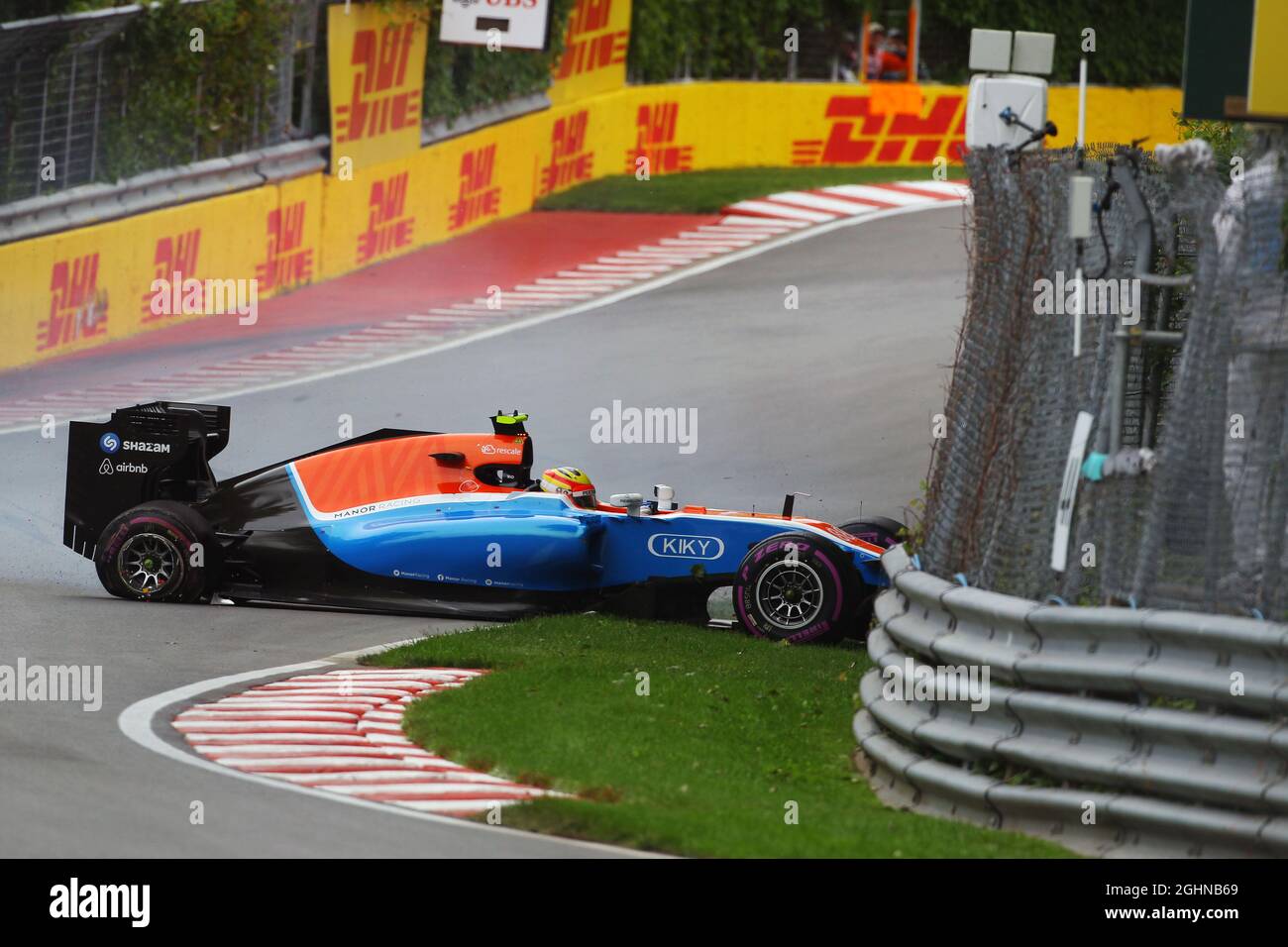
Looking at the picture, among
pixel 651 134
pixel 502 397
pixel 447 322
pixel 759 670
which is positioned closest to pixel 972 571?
pixel 759 670

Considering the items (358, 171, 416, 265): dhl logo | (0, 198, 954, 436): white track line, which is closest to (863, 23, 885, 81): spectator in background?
(0, 198, 954, 436): white track line

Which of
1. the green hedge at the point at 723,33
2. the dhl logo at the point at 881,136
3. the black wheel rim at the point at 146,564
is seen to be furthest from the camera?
the dhl logo at the point at 881,136

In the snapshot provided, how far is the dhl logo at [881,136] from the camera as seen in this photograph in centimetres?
3434

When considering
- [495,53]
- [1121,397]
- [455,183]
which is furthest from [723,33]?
[1121,397]

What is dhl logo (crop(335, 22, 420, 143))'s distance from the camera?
26594 millimetres

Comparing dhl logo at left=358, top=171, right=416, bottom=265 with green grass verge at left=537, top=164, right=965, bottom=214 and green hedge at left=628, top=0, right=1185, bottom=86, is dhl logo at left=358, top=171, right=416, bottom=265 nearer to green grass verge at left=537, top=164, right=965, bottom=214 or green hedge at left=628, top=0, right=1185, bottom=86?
green grass verge at left=537, top=164, right=965, bottom=214

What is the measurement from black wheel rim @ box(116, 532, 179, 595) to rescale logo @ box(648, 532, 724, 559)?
11.1 ft

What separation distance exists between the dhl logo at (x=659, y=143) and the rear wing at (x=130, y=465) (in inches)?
728

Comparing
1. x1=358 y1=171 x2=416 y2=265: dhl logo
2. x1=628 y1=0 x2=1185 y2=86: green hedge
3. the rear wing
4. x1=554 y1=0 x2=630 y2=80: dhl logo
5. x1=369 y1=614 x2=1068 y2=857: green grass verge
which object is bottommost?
x1=369 y1=614 x2=1068 y2=857: green grass verge

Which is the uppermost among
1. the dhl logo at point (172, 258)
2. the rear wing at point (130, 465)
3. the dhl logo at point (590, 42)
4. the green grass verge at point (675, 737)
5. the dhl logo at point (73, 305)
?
the dhl logo at point (590, 42)

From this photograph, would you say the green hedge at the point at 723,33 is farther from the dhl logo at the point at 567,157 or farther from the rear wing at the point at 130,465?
the rear wing at the point at 130,465

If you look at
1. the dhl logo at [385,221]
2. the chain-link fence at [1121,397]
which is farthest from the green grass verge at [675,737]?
the dhl logo at [385,221]
